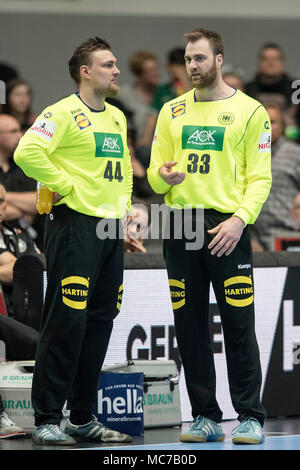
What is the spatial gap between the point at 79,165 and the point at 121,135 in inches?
12.5

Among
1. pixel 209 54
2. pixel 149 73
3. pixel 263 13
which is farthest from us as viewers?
pixel 263 13

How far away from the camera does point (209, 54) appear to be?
201 inches

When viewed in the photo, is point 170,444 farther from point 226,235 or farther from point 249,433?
point 226,235

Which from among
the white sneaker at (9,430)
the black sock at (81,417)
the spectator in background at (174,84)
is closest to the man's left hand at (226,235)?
the black sock at (81,417)

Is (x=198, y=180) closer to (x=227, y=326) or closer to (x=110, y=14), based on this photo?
(x=227, y=326)

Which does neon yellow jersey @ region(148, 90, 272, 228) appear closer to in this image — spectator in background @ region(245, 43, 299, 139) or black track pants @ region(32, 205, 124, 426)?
black track pants @ region(32, 205, 124, 426)

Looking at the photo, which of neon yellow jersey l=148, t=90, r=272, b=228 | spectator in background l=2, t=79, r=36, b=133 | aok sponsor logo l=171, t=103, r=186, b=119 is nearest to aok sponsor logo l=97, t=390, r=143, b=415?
neon yellow jersey l=148, t=90, r=272, b=228

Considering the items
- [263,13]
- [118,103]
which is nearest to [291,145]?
[118,103]

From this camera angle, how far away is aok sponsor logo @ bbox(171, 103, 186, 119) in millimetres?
5227

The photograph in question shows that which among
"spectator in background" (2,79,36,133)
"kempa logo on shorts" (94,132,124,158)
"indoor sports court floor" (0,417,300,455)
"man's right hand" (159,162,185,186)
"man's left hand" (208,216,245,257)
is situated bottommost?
"indoor sports court floor" (0,417,300,455)

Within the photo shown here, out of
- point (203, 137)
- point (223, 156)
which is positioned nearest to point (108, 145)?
point (203, 137)

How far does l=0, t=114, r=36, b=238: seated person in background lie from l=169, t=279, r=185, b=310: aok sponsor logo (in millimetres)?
2557

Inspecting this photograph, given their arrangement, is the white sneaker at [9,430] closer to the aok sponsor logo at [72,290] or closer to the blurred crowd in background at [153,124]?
the aok sponsor logo at [72,290]

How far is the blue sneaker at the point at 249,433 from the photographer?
4.99 m
